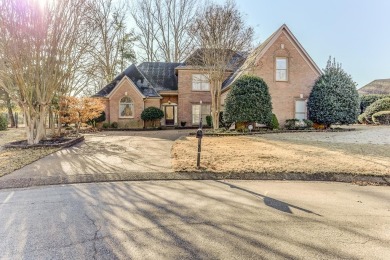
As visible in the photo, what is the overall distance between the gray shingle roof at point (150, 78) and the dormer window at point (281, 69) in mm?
10142

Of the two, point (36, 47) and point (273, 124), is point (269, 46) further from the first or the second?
point (36, 47)

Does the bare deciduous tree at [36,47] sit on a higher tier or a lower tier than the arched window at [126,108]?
higher

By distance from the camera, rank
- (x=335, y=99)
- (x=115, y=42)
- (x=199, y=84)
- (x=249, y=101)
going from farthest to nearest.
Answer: (x=115, y=42) → (x=199, y=84) → (x=335, y=99) → (x=249, y=101)

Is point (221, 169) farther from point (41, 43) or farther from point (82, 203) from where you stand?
point (41, 43)

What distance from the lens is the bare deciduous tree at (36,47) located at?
35.0 ft

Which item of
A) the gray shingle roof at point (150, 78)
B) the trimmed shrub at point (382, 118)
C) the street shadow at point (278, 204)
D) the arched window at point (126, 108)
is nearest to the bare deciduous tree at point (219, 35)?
the gray shingle roof at point (150, 78)

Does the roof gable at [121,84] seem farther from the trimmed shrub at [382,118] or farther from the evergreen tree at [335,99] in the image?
the trimmed shrub at [382,118]

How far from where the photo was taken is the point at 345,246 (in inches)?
115

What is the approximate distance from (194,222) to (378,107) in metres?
26.6

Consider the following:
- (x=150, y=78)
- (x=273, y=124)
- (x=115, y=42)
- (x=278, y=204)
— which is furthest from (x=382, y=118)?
(x=115, y=42)

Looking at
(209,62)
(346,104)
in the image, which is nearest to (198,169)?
(209,62)

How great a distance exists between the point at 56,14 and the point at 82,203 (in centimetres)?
1058

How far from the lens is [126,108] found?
78.9ft

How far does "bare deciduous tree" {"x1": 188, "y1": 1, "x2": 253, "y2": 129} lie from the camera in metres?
17.2
